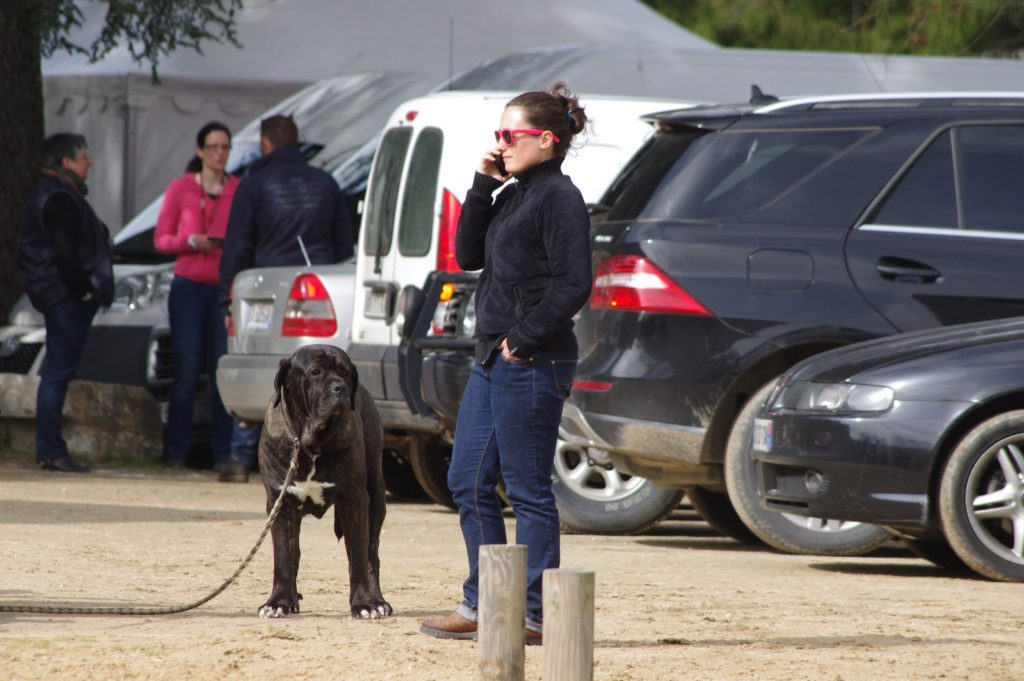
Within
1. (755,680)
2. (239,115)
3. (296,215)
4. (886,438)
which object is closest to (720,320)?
(886,438)

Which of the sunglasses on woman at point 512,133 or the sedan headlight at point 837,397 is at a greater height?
the sunglasses on woman at point 512,133

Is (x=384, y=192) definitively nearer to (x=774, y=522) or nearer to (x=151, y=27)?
(x=774, y=522)

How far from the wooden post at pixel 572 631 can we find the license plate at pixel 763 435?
3.59m

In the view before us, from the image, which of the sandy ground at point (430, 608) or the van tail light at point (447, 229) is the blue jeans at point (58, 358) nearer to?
the sandy ground at point (430, 608)

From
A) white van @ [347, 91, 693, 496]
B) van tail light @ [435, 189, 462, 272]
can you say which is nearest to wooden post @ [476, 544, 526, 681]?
white van @ [347, 91, 693, 496]

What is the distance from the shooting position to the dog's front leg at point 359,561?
22.9 ft

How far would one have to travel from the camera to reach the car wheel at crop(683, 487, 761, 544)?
10430mm

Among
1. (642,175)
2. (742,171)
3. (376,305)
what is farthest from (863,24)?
(742,171)

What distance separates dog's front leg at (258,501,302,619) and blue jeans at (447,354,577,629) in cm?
79

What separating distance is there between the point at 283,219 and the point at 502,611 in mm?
7494

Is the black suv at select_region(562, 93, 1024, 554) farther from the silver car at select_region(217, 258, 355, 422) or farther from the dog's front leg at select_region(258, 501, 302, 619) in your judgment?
the silver car at select_region(217, 258, 355, 422)

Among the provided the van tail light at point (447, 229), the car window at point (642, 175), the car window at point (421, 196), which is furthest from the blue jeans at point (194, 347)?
the car window at point (642, 175)

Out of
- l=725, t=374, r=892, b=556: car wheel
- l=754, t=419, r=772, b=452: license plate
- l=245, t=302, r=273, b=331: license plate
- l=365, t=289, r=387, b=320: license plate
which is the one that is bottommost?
l=725, t=374, r=892, b=556: car wheel

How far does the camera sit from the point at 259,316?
11977 mm
